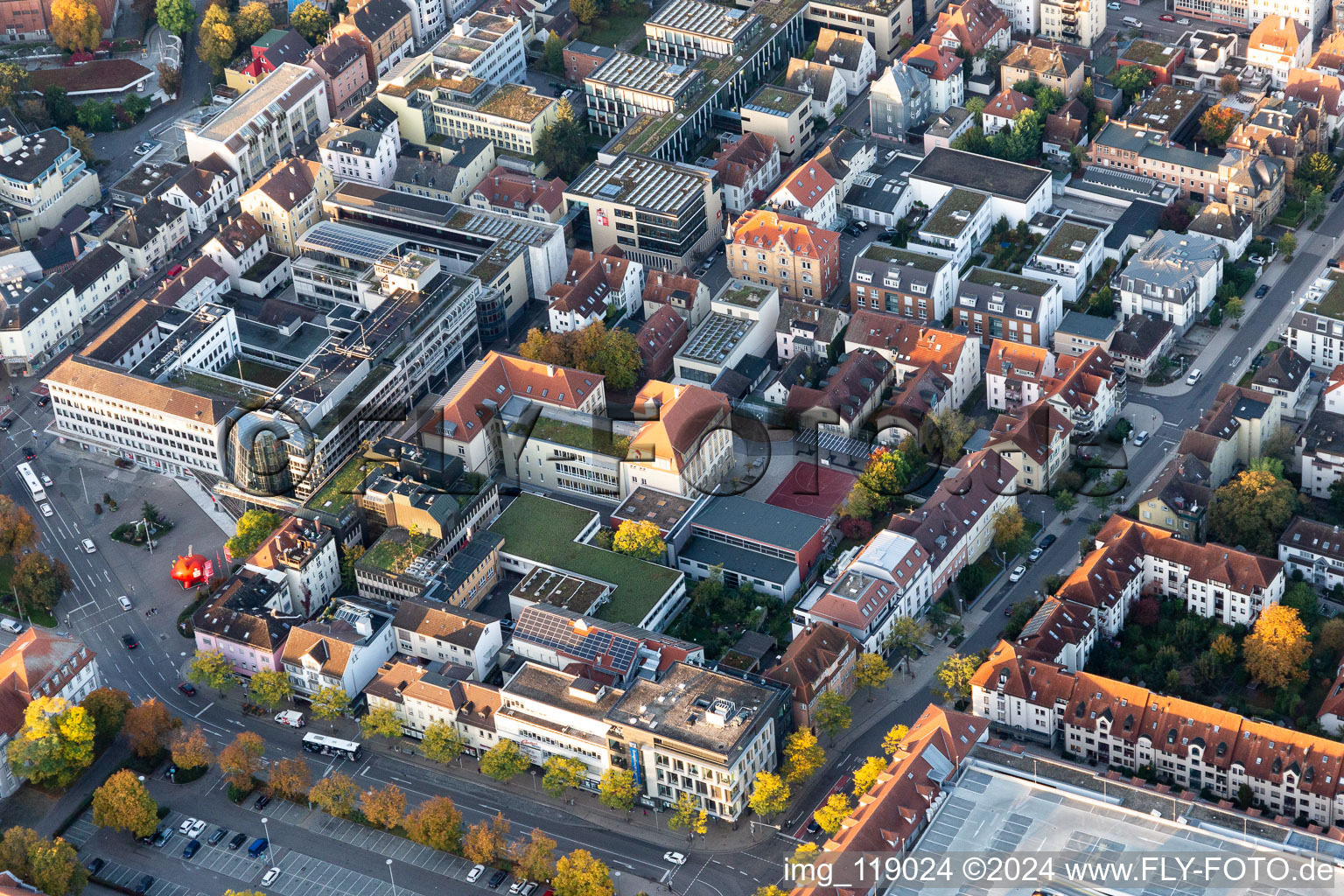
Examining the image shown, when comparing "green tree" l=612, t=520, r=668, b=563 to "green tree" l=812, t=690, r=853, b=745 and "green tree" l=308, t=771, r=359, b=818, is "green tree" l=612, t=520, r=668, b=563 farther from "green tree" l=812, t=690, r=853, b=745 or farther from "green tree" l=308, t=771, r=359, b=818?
"green tree" l=308, t=771, r=359, b=818

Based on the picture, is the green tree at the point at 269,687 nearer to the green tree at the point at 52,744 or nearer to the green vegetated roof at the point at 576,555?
the green tree at the point at 52,744

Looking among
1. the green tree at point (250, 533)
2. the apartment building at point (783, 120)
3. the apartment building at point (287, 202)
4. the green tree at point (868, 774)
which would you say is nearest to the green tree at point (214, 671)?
the green tree at point (250, 533)

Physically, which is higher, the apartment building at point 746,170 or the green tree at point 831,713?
the apartment building at point 746,170

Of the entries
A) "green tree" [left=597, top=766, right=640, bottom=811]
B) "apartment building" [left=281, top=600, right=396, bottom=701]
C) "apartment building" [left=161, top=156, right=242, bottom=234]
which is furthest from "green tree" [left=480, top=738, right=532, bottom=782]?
"apartment building" [left=161, top=156, right=242, bottom=234]

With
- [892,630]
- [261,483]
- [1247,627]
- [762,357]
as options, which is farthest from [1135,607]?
[261,483]

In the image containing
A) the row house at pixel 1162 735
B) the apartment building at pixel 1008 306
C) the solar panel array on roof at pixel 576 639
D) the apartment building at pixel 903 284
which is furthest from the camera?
the apartment building at pixel 903 284

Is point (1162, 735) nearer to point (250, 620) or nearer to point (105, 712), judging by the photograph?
point (250, 620)

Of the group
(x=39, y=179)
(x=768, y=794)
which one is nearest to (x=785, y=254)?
(x=768, y=794)
